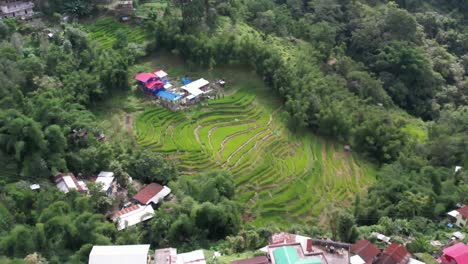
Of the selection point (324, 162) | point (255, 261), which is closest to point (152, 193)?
point (255, 261)

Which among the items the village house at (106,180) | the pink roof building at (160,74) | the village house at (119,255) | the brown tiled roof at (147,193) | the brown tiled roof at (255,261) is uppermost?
the pink roof building at (160,74)

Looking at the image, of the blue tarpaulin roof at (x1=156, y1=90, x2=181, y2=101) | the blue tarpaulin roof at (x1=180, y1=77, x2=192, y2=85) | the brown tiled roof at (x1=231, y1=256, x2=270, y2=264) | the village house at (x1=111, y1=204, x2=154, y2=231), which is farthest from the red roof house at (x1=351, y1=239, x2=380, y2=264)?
the blue tarpaulin roof at (x1=180, y1=77, x2=192, y2=85)

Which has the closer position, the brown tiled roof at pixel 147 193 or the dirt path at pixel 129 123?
the brown tiled roof at pixel 147 193

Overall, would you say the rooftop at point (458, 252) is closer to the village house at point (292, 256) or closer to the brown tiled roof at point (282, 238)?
the village house at point (292, 256)

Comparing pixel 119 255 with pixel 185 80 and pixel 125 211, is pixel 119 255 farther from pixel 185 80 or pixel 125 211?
pixel 185 80

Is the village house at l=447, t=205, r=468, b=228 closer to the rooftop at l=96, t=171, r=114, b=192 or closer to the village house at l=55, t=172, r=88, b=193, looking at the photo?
the rooftop at l=96, t=171, r=114, b=192

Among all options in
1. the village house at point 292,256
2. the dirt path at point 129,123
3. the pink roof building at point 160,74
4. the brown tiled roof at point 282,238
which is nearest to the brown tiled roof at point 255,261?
the village house at point 292,256

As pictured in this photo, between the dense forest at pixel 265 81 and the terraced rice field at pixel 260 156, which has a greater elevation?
the dense forest at pixel 265 81
